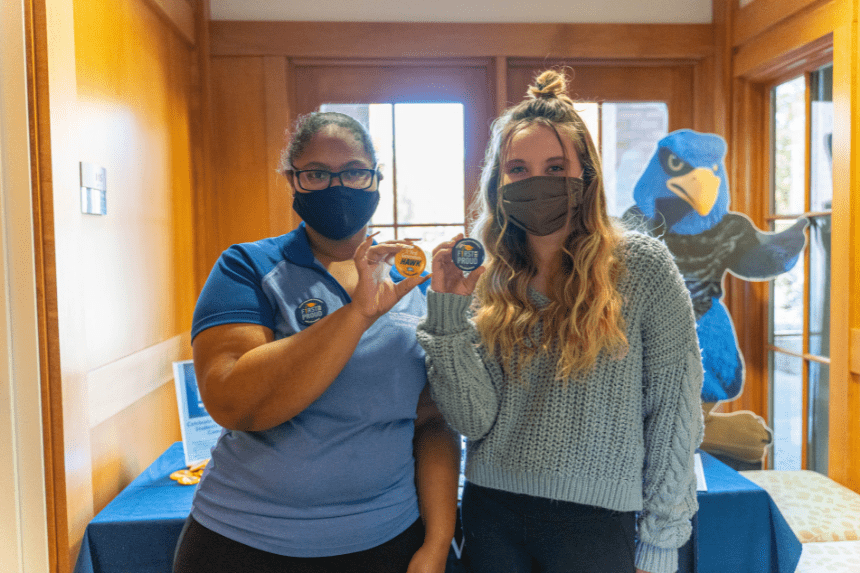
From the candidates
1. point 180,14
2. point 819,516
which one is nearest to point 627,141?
point 819,516

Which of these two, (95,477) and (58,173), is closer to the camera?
(58,173)

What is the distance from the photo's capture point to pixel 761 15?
260cm

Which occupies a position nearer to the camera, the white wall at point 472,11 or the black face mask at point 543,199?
the black face mask at point 543,199

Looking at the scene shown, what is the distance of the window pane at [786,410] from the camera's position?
2.68 meters

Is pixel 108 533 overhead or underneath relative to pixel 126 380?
underneath

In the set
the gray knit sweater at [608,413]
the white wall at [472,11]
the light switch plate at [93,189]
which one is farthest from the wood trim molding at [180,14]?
the gray knit sweater at [608,413]

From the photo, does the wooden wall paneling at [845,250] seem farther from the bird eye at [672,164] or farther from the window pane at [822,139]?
the bird eye at [672,164]

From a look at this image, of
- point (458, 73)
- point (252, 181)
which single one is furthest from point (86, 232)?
point (458, 73)

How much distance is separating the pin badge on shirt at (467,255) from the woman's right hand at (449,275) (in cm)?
1

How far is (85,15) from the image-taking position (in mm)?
1705

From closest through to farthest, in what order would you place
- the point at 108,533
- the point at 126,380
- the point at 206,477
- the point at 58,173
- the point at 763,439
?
the point at 206,477
the point at 58,173
the point at 108,533
the point at 126,380
the point at 763,439

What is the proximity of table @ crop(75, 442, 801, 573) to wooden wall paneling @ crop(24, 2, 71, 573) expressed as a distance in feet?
0.41

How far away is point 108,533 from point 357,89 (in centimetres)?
203

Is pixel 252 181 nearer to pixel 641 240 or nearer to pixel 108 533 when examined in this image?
pixel 108 533
